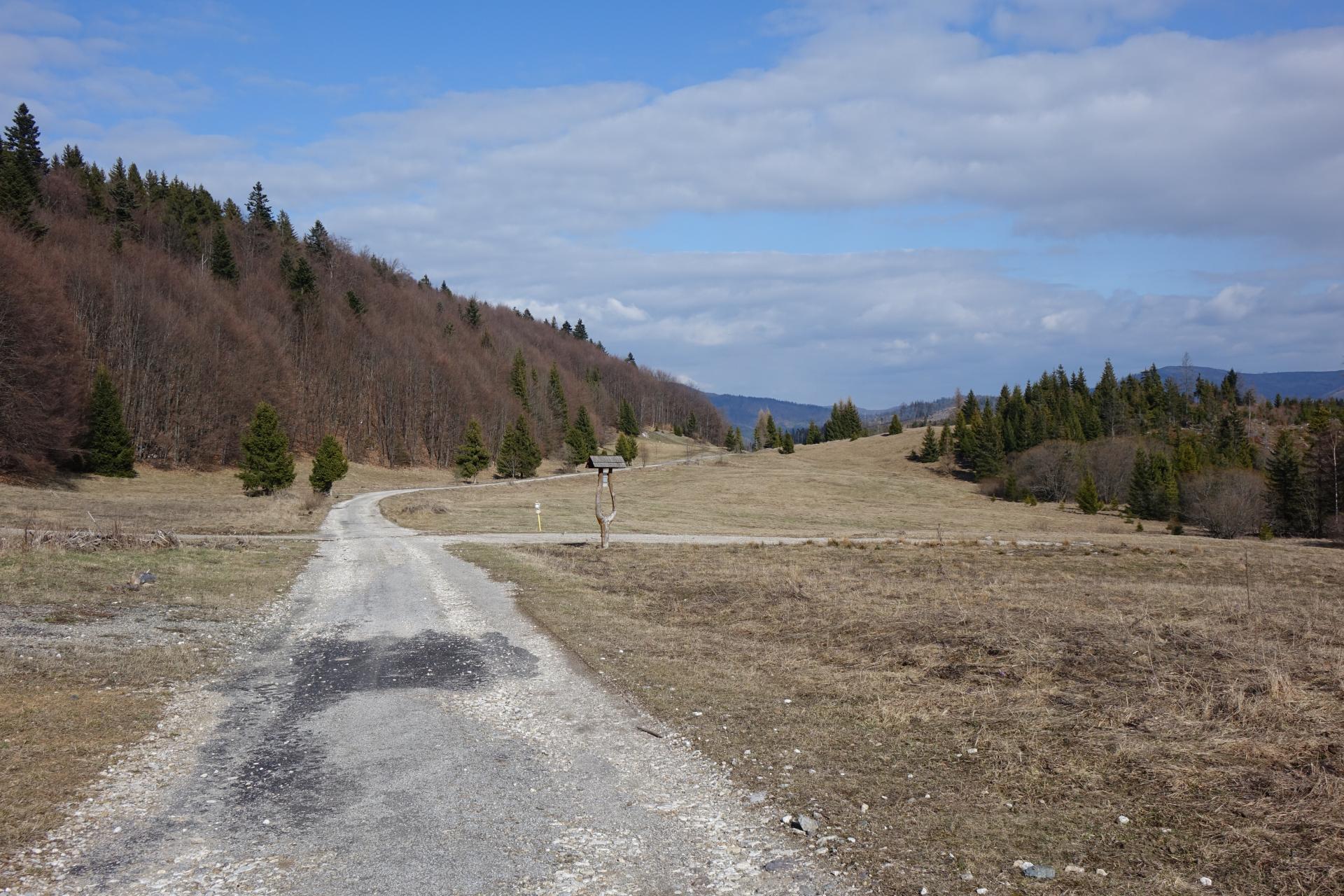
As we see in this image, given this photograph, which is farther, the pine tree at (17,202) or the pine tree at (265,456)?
the pine tree at (17,202)

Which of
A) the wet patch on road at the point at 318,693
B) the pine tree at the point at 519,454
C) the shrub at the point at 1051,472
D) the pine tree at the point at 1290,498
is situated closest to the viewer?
the wet patch on road at the point at 318,693

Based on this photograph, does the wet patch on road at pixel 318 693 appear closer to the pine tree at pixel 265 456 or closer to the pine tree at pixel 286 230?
the pine tree at pixel 265 456

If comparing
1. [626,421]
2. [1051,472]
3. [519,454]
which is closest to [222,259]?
[519,454]

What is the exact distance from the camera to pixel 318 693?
955 cm

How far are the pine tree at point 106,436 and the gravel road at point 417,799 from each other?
→ 5684cm

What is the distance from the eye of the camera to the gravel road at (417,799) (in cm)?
494

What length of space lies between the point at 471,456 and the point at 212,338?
1070 inches

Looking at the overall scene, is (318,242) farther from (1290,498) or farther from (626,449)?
(1290,498)

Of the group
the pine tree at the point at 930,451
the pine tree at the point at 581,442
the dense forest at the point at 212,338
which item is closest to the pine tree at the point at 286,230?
the dense forest at the point at 212,338

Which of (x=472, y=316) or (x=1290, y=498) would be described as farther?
(x=472, y=316)

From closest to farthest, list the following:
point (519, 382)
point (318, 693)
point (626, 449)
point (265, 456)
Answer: point (318, 693) → point (265, 456) → point (626, 449) → point (519, 382)

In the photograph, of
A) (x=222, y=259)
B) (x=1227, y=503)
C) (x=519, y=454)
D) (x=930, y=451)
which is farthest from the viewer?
(x=930, y=451)

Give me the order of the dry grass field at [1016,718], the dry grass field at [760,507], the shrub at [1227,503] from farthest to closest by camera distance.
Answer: the shrub at [1227,503], the dry grass field at [760,507], the dry grass field at [1016,718]

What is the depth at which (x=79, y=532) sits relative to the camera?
65.4 feet
